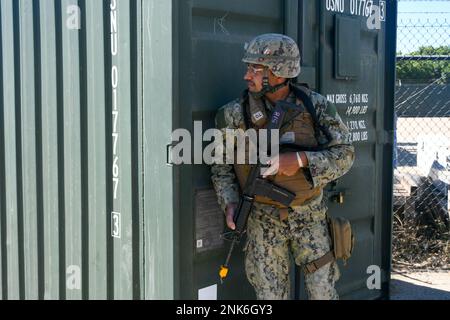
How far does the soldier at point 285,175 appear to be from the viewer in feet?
9.11

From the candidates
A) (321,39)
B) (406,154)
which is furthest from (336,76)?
(406,154)

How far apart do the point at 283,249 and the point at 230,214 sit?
321 millimetres

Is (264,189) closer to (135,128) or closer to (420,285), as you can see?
(135,128)

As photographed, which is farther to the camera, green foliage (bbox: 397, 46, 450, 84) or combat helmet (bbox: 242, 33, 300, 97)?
green foliage (bbox: 397, 46, 450, 84)

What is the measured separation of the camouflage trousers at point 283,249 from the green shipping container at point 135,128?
0.73 feet

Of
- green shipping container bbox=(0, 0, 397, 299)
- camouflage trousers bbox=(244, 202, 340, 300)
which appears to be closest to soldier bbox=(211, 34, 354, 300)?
camouflage trousers bbox=(244, 202, 340, 300)

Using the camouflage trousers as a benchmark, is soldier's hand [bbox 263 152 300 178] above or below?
above

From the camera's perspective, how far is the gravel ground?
4.57m

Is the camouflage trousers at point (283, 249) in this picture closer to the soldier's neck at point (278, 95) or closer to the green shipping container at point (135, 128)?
the green shipping container at point (135, 128)

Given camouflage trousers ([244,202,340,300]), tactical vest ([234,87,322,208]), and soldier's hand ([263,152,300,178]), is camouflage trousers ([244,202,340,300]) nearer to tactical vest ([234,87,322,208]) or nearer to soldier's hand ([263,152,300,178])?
tactical vest ([234,87,322,208])

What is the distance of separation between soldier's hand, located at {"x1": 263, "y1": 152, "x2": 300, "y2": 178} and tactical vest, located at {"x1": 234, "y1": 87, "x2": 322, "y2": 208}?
0.07 metres

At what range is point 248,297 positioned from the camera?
10.3 feet

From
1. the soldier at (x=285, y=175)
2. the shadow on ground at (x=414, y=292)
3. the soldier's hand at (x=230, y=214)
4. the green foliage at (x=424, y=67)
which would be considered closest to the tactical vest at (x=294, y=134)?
the soldier at (x=285, y=175)

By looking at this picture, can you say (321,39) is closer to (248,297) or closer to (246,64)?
(246,64)
